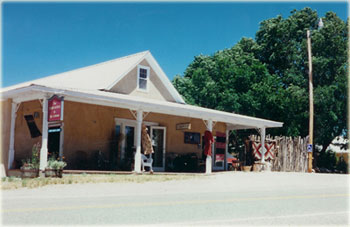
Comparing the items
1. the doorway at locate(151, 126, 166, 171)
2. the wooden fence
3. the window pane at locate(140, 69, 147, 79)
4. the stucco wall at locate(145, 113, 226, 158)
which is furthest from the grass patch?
the wooden fence

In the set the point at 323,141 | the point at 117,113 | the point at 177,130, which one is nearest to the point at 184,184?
the point at 117,113

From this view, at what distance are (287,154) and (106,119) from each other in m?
10.7

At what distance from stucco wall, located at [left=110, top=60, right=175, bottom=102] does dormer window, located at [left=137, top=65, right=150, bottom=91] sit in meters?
0.19

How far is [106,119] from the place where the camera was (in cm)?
1853

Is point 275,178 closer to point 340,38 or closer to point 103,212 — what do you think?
point 103,212

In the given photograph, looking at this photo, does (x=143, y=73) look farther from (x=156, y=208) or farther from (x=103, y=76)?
(x=156, y=208)

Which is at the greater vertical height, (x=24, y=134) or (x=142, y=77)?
(x=142, y=77)

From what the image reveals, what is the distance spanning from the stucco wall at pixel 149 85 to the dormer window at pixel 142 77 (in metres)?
0.19

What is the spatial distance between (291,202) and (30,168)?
29.6ft

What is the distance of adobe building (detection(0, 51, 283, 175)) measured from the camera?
52.0 feet

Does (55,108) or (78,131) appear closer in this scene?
(55,108)

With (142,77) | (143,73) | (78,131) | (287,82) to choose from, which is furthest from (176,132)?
(287,82)

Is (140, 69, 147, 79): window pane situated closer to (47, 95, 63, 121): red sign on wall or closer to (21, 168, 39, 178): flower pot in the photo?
(47, 95, 63, 121): red sign on wall

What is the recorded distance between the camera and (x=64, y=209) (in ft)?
25.4
